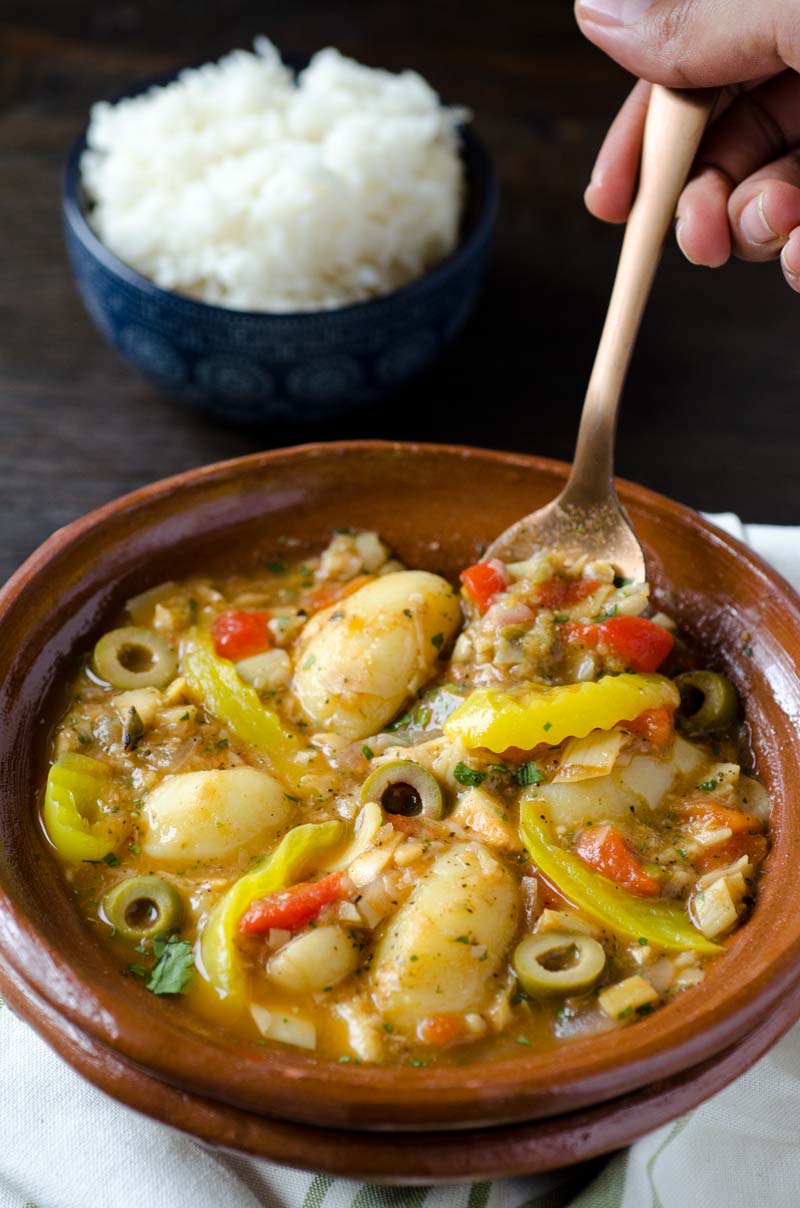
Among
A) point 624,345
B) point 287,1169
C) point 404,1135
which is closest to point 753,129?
point 624,345

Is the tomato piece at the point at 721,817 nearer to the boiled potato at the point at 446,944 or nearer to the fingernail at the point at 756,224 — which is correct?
the boiled potato at the point at 446,944

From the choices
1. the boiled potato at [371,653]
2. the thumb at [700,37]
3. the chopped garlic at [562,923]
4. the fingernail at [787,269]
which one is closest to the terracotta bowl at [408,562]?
the chopped garlic at [562,923]

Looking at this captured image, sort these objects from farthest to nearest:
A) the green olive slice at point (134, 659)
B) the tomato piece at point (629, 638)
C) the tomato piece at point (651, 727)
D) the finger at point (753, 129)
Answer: the finger at point (753, 129), the green olive slice at point (134, 659), the tomato piece at point (629, 638), the tomato piece at point (651, 727)

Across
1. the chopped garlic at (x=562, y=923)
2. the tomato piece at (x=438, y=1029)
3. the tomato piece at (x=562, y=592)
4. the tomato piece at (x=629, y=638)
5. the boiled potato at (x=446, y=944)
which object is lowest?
the tomato piece at (x=438, y=1029)

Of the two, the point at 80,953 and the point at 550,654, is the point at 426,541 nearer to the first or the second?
the point at 550,654

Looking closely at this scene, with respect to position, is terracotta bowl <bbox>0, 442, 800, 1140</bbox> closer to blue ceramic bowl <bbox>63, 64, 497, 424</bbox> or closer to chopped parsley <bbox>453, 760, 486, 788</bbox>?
chopped parsley <bbox>453, 760, 486, 788</bbox>

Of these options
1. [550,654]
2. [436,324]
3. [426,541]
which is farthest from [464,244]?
[550,654]
